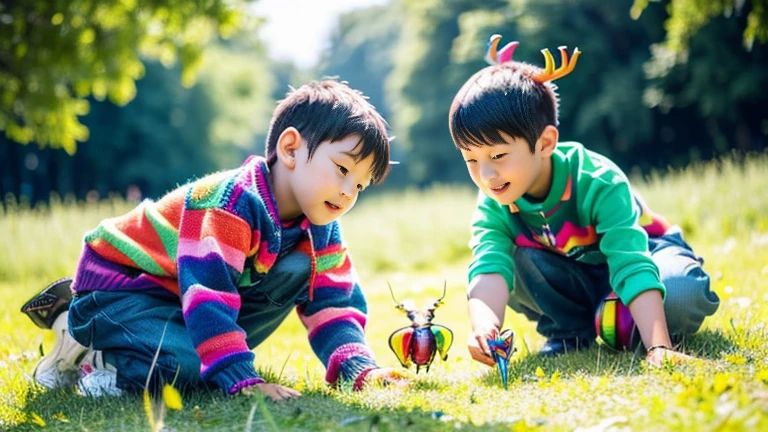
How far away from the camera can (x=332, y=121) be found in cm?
295

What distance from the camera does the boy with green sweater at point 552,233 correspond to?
3051 millimetres

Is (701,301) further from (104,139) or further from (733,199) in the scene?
(104,139)

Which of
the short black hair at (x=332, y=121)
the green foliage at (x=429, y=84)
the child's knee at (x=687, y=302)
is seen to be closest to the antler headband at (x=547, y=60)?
the short black hair at (x=332, y=121)

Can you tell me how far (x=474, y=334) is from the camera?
119 inches

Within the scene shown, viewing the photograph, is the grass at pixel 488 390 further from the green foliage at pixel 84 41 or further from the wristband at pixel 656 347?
the green foliage at pixel 84 41

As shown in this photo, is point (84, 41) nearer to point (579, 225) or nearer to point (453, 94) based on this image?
point (579, 225)

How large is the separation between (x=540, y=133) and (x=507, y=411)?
1284 mm

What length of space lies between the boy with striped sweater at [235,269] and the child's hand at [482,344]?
32 cm

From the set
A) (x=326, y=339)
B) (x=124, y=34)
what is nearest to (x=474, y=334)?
(x=326, y=339)

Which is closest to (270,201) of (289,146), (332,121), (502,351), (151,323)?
(289,146)

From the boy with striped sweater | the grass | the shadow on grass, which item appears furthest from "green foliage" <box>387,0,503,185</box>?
the shadow on grass

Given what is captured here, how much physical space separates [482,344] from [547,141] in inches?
34.5

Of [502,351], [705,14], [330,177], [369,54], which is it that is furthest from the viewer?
[369,54]

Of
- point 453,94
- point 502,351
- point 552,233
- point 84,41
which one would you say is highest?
point 453,94
